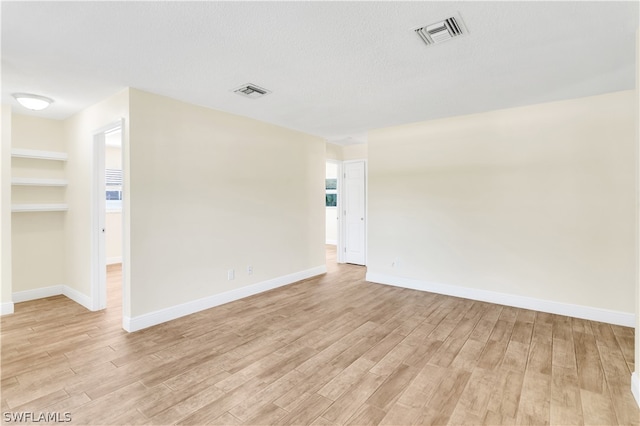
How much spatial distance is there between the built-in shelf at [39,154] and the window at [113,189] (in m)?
2.17

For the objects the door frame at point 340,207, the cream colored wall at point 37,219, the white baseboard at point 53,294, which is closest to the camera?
the white baseboard at point 53,294

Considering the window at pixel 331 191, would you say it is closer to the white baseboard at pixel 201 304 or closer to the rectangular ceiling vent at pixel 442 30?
the white baseboard at pixel 201 304

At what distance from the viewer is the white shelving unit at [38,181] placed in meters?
3.82

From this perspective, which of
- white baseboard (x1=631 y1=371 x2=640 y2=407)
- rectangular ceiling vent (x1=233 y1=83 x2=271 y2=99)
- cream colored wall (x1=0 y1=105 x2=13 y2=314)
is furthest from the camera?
cream colored wall (x1=0 y1=105 x2=13 y2=314)

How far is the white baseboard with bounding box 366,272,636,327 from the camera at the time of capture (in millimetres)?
3306

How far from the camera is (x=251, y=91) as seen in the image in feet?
10.6

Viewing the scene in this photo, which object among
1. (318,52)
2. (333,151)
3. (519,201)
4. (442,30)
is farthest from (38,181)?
(519,201)

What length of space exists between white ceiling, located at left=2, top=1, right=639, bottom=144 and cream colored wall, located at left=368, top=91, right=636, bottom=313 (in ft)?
1.47

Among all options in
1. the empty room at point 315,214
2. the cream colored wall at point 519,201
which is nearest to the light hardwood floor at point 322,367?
the empty room at point 315,214

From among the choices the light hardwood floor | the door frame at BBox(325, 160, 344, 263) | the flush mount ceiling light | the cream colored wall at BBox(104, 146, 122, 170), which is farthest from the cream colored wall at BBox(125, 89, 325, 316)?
the cream colored wall at BBox(104, 146, 122, 170)

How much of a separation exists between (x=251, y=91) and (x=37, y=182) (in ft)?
10.7

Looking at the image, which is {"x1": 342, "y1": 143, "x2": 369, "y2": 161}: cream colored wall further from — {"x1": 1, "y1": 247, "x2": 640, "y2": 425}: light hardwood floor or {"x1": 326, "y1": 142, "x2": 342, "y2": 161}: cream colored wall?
{"x1": 1, "y1": 247, "x2": 640, "y2": 425}: light hardwood floor

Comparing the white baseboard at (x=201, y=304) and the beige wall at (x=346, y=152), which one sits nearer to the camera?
the white baseboard at (x=201, y=304)

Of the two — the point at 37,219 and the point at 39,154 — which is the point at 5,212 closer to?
the point at 37,219
